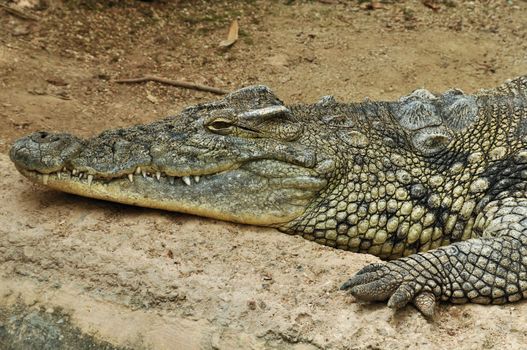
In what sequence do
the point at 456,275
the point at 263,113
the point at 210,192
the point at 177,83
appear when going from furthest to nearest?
the point at 177,83 < the point at 263,113 < the point at 210,192 < the point at 456,275

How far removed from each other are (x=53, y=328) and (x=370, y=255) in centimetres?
176

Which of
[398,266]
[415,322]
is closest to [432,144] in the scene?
[398,266]

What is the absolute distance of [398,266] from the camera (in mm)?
3945

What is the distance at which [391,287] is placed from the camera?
379cm

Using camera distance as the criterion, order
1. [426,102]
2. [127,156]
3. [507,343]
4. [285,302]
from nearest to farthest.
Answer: [507,343] → [285,302] → [127,156] → [426,102]

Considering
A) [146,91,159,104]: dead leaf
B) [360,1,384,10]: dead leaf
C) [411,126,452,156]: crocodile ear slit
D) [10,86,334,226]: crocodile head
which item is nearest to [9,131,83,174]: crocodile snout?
[10,86,334,226]: crocodile head

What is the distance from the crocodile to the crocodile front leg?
214 mm

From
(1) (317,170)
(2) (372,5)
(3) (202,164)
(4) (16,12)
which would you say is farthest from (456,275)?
(2) (372,5)

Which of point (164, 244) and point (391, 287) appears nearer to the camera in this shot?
point (391, 287)

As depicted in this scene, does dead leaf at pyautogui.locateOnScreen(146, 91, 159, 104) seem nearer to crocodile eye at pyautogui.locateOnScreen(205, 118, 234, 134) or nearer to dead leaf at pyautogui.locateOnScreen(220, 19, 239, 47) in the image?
dead leaf at pyautogui.locateOnScreen(220, 19, 239, 47)

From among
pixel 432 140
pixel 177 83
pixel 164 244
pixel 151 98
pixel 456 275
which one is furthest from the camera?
pixel 177 83

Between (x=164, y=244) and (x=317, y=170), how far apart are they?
1042 mm

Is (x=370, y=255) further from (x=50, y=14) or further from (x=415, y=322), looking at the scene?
(x=50, y=14)

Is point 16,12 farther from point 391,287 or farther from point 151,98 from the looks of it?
point 391,287
